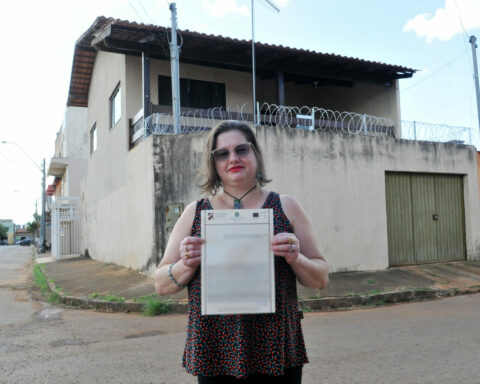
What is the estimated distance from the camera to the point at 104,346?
4.74 m

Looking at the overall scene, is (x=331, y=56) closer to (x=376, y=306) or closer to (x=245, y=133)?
(x=376, y=306)

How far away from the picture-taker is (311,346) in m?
4.49

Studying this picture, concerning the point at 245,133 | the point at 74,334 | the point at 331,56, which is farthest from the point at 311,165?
the point at 245,133

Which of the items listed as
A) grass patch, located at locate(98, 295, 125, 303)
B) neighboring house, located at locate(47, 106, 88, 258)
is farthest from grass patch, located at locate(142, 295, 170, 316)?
neighboring house, located at locate(47, 106, 88, 258)

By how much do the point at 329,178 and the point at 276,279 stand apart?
7731 millimetres

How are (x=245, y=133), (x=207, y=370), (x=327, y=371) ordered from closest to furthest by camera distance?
(x=207, y=370)
(x=245, y=133)
(x=327, y=371)

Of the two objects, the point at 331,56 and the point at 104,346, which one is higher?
the point at 331,56

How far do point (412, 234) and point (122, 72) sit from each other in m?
8.36

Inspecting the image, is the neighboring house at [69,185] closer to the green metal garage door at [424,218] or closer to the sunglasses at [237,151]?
the green metal garage door at [424,218]

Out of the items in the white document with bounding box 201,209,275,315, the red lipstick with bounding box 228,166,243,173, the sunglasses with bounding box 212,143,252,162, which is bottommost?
the white document with bounding box 201,209,275,315

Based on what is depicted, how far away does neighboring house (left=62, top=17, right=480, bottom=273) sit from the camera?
28.6 feet

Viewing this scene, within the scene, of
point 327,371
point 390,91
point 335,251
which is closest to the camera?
point 327,371

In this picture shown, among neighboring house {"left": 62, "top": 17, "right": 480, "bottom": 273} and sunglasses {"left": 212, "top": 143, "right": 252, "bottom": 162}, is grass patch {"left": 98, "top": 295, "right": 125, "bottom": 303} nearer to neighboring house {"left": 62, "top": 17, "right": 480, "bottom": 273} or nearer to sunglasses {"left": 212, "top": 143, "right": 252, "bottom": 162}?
neighboring house {"left": 62, "top": 17, "right": 480, "bottom": 273}

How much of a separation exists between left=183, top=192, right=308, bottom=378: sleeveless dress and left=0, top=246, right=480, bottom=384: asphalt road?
6.88 ft
